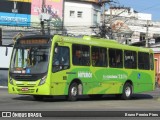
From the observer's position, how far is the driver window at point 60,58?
21.8m

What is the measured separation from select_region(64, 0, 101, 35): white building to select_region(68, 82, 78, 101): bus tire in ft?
122

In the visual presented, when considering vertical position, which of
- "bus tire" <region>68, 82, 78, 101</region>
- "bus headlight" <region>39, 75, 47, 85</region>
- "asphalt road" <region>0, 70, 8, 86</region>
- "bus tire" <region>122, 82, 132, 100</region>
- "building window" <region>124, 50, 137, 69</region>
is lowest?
"asphalt road" <region>0, 70, 8, 86</region>

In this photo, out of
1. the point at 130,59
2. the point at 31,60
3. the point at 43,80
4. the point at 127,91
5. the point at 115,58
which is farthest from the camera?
the point at 130,59

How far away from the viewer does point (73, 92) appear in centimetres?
2286

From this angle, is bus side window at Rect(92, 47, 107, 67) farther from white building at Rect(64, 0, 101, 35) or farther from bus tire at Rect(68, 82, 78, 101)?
white building at Rect(64, 0, 101, 35)

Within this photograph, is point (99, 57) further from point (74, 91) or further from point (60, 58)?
point (60, 58)

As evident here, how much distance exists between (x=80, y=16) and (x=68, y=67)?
41.3 metres

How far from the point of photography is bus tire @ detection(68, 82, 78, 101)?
74.4ft

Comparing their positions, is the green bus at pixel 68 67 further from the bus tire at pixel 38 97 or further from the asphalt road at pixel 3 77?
the asphalt road at pixel 3 77

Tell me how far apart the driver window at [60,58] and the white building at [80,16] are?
37.6 meters

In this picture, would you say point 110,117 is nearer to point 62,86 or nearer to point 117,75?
point 62,86

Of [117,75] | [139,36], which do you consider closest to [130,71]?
[117,75]

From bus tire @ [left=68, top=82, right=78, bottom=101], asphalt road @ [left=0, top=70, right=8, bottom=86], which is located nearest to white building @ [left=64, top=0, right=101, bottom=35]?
asphalt road @ [left=0, top=70, right=8, bottom=86]

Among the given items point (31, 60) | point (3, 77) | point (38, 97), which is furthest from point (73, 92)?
point (3, 77)
